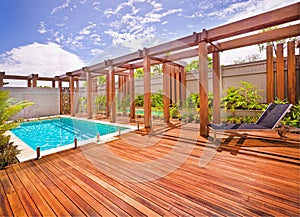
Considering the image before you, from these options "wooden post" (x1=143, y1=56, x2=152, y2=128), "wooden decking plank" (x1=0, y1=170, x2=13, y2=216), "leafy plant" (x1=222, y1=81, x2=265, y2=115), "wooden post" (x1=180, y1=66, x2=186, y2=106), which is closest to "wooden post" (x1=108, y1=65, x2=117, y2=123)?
"wooden post" (x1=143, y1=56, x2=152, y2=128)

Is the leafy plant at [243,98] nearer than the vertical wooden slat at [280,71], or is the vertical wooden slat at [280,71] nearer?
the vertical wooden slat at [280,71]

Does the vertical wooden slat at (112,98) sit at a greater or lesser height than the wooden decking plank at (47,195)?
greater

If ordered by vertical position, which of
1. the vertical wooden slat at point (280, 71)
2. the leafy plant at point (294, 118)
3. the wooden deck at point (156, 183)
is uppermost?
the vertical wooden slat at point (280, 71)

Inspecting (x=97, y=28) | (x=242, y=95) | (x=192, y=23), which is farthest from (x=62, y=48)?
(x=242, y=95)

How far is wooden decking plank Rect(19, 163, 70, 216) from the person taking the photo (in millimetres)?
1819

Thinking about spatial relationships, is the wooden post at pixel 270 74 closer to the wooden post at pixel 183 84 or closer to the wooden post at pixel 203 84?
the wooden post at pixel 203 84

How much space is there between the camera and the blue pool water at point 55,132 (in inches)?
236

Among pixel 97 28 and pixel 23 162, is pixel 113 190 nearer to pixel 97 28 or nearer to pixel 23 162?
pixel 23 162

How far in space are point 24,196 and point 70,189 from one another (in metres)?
0.52

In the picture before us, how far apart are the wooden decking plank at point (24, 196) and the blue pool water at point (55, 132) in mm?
2689

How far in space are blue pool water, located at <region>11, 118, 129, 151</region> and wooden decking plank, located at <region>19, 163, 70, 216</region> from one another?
275 cm

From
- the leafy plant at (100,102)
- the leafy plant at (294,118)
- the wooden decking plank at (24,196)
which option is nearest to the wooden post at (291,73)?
the leafy plant at (294,118)

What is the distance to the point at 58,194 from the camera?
7.04ft

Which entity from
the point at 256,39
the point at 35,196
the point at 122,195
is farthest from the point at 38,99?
the point at 256,39
